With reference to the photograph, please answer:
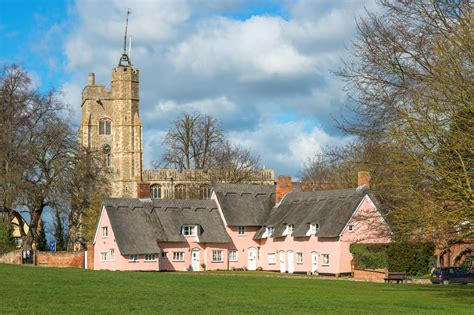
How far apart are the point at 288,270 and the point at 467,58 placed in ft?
124

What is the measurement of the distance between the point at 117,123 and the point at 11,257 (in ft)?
155

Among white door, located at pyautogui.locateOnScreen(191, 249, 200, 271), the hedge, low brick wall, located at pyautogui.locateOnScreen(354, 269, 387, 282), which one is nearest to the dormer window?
white door, located at pyautogui.locateOnScreen(191, 249, 200, 271)

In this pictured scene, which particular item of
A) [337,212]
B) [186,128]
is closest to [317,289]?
[337,212]

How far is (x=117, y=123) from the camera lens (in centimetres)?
11069

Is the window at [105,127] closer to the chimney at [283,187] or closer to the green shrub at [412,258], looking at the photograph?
the chimney at [283,187]

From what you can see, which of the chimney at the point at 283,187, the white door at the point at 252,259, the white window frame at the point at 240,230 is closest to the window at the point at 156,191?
the chimney at the point at 283,187

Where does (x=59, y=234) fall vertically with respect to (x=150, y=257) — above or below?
above

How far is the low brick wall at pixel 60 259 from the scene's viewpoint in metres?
62.9

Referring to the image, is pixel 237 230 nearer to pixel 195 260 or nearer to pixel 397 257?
pixel 195 260

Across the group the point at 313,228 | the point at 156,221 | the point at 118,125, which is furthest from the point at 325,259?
the point at 118,125

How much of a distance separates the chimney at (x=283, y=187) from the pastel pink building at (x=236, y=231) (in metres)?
0.32

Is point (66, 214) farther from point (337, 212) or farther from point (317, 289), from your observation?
point (317, 289)

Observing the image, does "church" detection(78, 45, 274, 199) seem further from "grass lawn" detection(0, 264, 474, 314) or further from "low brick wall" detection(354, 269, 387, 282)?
"grass lawn" detection(0, 264, 474, 314)

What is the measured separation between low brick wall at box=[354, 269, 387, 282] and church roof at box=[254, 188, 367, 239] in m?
4.90
